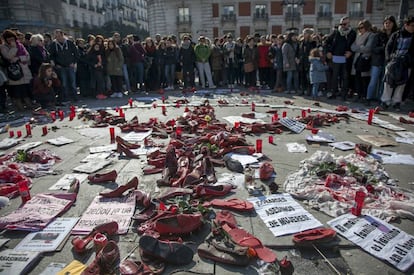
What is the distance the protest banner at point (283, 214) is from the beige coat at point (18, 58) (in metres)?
9.10

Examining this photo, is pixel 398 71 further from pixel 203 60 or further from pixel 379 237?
pixel 203 60

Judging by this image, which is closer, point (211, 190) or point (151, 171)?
point (211, 190)

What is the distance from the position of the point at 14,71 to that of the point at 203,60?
723 centimetres

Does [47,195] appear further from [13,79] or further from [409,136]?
[13,79]

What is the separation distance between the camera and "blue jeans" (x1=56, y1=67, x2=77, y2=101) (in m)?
11.2

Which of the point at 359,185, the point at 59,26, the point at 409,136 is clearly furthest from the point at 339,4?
the point at 359,185

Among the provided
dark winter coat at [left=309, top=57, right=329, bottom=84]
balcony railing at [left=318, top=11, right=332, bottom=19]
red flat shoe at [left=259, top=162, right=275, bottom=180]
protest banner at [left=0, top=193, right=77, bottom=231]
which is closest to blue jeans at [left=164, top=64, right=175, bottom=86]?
dark winter coat at [left=309, top=57, right=329, bottom=84]

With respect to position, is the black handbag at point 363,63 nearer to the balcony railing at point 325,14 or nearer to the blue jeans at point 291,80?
the blue jeans at point 291,80

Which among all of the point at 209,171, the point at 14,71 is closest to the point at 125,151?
the point at 209,171

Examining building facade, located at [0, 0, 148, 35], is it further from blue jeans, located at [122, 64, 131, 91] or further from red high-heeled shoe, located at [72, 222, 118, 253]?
red high-heeled shoe, located at [72, 222, 118, 253]

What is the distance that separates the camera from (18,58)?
9.57m

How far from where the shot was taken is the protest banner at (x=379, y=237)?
275 centimetres

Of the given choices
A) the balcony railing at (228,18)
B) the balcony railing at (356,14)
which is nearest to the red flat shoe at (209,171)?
the balcony railing at (228,18)

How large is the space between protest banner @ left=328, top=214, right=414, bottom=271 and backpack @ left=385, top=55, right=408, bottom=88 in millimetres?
6267
